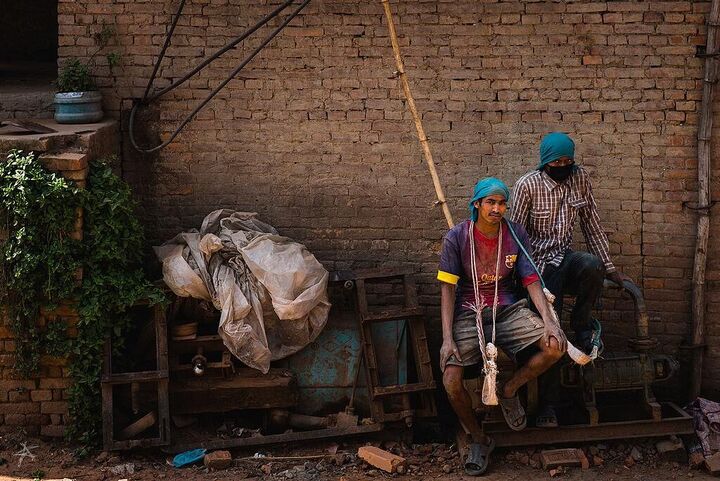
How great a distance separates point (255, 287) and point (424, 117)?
177 centimetres

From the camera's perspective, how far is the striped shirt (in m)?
6.08

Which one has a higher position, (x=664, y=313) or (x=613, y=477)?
(x=664, y=313)

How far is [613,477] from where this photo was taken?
235 inches

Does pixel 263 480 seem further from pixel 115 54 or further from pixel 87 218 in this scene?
pixel 115 54

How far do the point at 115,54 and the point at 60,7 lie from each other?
527mm

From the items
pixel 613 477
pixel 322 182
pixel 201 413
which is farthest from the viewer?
pixel 322 182

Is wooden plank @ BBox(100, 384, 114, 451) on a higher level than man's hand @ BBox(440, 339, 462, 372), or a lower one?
lower

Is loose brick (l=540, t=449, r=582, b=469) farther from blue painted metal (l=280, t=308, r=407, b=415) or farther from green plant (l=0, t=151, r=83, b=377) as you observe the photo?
green plant (l=0, t=151, r=83, b=377)

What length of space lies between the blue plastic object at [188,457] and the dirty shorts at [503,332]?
5.88ft

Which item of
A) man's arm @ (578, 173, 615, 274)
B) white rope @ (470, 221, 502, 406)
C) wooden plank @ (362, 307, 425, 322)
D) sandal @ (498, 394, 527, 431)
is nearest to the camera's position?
white rope @ (470, 221, 502, 406)

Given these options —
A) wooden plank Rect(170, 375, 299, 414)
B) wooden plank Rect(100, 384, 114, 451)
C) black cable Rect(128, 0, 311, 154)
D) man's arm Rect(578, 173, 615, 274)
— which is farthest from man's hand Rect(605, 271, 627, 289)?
wooden plank Rect(100, 384, 114, 451)

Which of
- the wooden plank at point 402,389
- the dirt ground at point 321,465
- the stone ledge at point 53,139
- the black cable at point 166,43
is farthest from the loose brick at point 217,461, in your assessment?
the black cable at point 166,43

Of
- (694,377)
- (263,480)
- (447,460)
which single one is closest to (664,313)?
(694,377)

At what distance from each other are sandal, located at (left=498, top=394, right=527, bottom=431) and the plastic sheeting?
1371 mm
